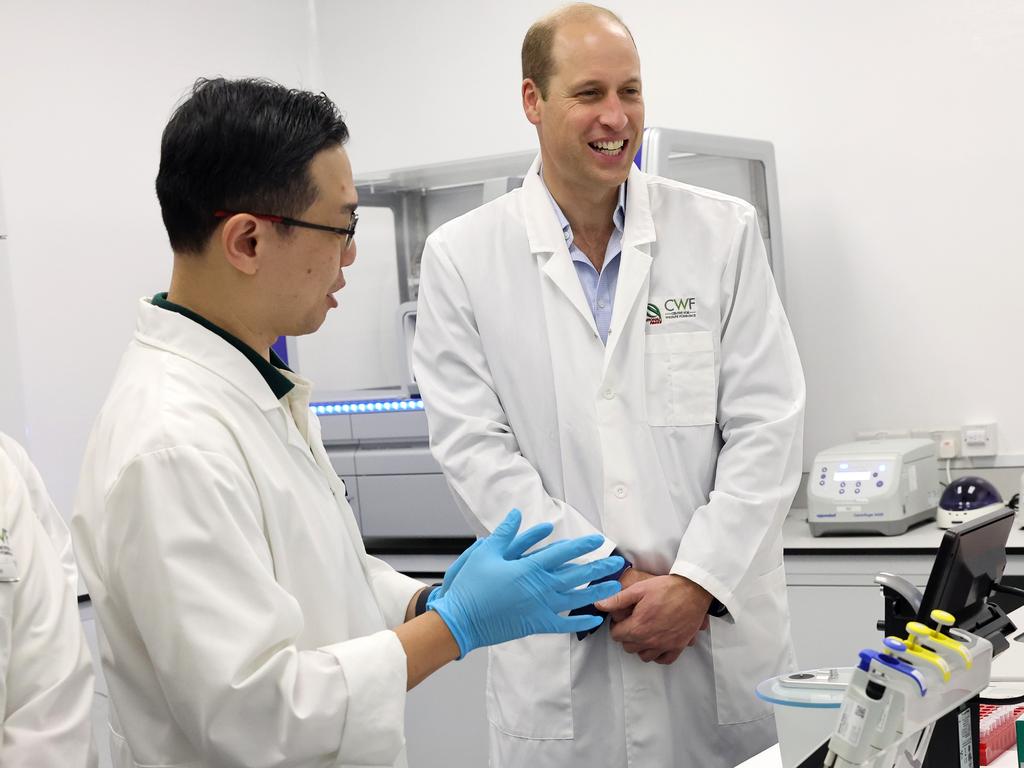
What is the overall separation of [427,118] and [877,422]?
180cm

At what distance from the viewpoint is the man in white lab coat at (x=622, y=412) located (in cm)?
167

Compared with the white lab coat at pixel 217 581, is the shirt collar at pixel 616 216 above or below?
above

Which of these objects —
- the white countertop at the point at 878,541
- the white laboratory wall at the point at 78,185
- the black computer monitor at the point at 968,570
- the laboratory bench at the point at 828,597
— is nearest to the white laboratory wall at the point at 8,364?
the white laboratory wall at the point at 78,185

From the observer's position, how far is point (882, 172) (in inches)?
121

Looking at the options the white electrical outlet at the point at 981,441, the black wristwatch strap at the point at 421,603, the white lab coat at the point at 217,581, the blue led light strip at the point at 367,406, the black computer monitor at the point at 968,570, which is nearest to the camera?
the white lab coat at the point at 217,581

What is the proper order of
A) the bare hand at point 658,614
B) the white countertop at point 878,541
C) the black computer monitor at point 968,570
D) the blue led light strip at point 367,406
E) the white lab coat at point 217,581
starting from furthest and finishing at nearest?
the blue led light strip at point 367,406, the white countertop at point 878,541, the bare hand at point 658,614, the black computer monitor at point 968,570, the white lab coat at point 217,581

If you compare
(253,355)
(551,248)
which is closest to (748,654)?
(551,248)

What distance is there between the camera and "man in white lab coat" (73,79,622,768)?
3.23 ft

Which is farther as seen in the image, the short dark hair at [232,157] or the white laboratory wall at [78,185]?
the white laboratory wall at [78,185]

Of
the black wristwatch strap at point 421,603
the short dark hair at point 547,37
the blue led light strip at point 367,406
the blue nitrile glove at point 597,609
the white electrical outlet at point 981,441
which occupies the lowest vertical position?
the blue nitrile glove at point 597,609

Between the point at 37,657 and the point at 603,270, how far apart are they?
1022 millimetres

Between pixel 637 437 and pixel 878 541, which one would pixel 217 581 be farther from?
pixel 878 541

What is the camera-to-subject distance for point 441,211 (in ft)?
11.9

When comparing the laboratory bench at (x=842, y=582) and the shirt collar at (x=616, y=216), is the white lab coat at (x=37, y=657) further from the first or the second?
the laboratory bench at (x=842, y=582)
